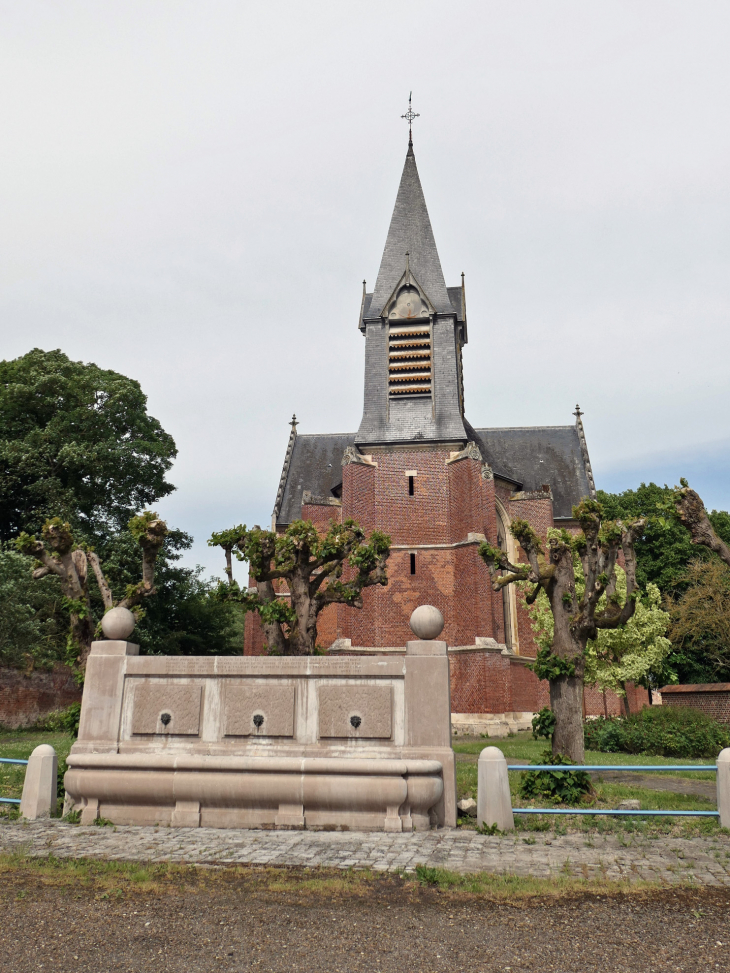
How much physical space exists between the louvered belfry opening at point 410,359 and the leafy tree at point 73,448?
444 inches

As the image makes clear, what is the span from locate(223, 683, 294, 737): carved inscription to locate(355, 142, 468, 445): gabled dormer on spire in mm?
21808

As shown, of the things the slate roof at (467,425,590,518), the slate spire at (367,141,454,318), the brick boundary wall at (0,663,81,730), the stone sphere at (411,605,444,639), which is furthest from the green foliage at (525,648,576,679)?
the slate spire at (367,141,454,318)

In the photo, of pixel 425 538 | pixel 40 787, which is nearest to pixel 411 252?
pixel 425 538

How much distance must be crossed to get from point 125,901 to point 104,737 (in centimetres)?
410

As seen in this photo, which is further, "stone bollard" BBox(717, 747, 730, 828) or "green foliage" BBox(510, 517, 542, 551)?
"green foliage" BBox(510, 517, 542, 551)

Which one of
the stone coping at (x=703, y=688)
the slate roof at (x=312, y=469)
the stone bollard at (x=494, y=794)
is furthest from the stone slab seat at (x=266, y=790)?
the slate roof at (x=312, y=469)

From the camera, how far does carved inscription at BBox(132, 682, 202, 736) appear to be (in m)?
9.50

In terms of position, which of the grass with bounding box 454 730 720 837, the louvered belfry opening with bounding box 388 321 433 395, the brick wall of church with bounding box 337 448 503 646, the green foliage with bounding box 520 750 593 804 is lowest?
the grass with bounding box 454 730 720 837

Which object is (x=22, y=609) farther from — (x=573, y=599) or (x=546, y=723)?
(x=573, y=599)

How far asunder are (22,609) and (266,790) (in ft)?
52.3

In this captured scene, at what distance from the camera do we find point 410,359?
32.7 m

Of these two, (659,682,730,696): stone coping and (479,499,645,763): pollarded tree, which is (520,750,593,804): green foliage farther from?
(659,682,730,696): stone coping

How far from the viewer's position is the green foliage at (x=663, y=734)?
60.5 ft

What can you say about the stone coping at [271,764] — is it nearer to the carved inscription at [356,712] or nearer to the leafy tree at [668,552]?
the carved inscription at [356,712]
